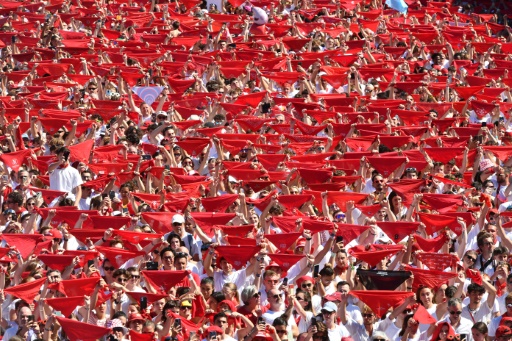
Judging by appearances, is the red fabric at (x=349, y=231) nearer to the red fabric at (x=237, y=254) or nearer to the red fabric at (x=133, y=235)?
the red fabric at (x=237, y=254)

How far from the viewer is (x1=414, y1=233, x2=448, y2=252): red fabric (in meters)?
17.7

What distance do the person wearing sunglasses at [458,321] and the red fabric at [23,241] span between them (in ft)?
15.7

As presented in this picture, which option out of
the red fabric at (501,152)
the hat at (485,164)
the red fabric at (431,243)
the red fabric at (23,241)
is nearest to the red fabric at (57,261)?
the red fabric at (23,241)

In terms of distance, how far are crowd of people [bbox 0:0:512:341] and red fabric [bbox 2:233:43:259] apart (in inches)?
1.3

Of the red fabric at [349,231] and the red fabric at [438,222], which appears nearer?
the red fabric at [349,231]

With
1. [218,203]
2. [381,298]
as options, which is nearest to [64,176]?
[218,203]

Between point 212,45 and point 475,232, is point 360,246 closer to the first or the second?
point 475,232

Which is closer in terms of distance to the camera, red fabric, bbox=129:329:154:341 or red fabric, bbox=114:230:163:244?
red fabric, bbox=129:329:154:341

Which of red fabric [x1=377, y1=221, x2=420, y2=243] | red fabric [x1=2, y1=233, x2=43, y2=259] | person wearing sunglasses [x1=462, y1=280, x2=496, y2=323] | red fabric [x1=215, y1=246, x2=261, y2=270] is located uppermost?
person wearing sunglasses [x1=462, y1=280, x2=496, y2=323]

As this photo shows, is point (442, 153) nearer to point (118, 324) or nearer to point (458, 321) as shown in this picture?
point (458, 321)

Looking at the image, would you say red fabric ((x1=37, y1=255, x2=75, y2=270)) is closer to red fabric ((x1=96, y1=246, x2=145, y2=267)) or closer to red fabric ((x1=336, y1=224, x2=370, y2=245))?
red fabric ((x1=96, y1=246, x2=145, y2=267))

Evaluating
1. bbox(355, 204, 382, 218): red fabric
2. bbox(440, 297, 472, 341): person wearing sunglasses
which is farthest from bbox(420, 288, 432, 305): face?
bbox(355, 204, 382, 218): red fabric

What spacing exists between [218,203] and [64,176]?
2.11m

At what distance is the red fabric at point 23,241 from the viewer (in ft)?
55.3
